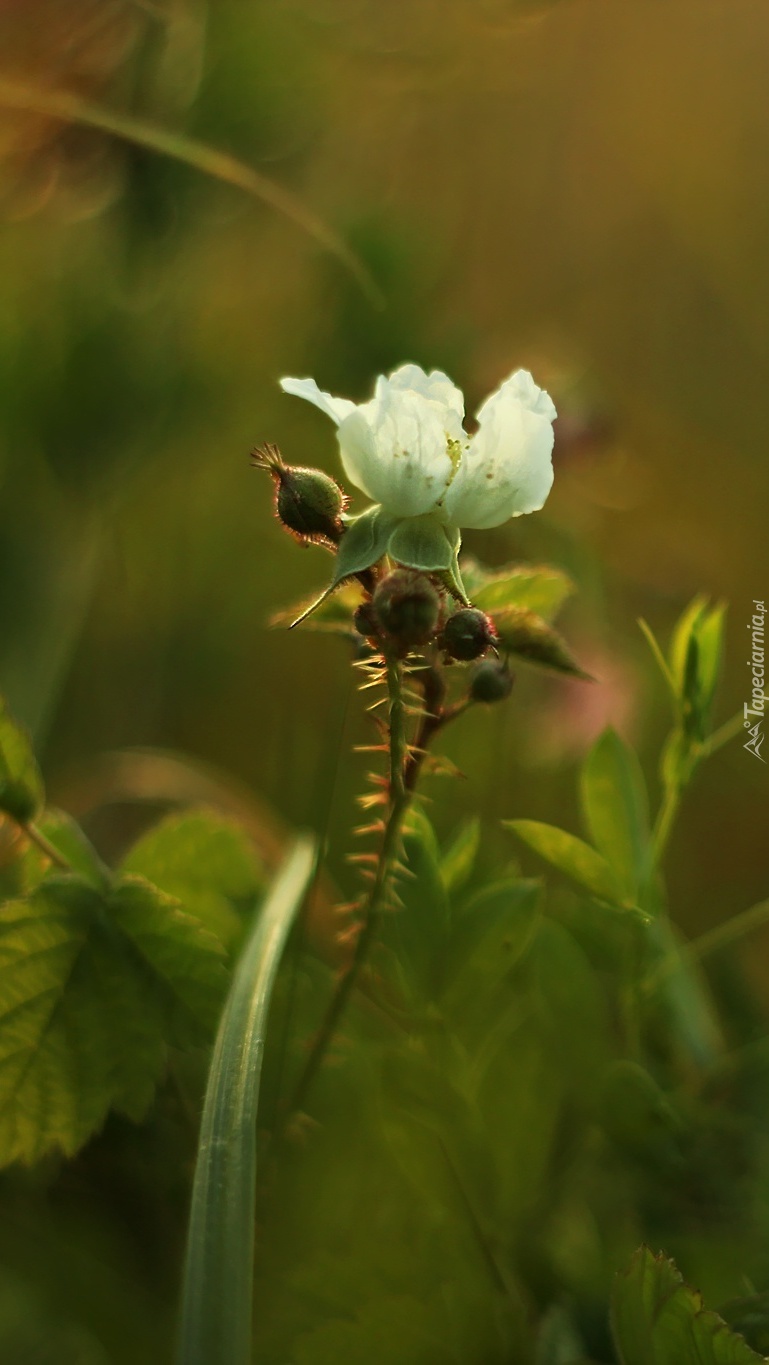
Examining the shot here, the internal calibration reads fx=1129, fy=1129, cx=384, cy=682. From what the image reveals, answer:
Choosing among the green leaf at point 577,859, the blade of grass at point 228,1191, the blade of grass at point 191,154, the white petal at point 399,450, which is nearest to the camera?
the blade of grass at point 228,1191

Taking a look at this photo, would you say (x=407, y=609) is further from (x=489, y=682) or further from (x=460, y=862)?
(x=460, y=862)

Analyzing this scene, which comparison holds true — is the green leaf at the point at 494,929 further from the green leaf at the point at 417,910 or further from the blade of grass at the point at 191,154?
the blade of grass at the point at 191,154

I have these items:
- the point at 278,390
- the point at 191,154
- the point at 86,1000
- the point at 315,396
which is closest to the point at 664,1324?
the point at 86,1000

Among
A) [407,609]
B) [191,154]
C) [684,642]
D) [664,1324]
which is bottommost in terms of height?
[664,1324]

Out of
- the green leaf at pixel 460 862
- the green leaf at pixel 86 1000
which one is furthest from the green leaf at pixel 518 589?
the green leaf at pixel 86 1000

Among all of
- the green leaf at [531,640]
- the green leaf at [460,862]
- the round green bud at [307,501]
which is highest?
the round green bud at [307,501]
